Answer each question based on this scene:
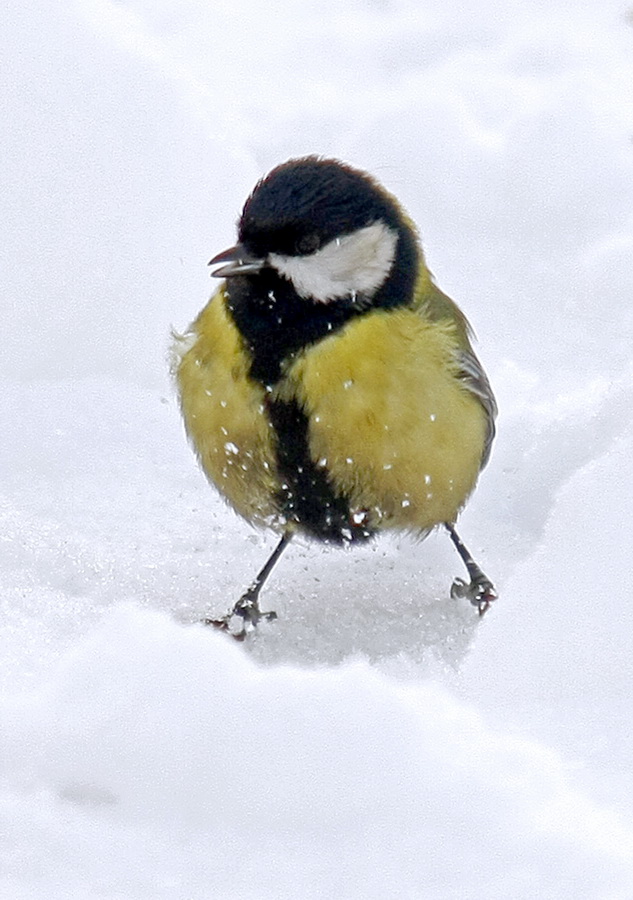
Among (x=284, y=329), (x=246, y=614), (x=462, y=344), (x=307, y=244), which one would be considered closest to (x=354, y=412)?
(x=284, y=329)

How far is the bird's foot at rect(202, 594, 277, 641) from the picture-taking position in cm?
324

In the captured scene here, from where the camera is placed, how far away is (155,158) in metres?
4.49

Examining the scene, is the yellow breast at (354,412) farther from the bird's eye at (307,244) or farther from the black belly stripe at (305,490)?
the bird's eye at (307,244)

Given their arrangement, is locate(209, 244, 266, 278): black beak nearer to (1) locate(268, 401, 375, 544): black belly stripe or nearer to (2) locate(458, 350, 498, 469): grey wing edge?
(1) locate(268, 401, 375, 544): black belly stripe

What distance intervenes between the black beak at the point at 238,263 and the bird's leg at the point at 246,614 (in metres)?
0.69

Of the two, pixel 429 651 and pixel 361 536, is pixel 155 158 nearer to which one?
pixel 361 536

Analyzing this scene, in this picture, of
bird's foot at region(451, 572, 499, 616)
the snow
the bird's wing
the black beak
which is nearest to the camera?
the snow

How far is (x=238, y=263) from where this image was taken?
2.88m

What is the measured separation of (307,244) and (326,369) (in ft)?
0.80

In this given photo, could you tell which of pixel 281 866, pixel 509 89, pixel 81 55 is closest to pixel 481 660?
pixel 281 866

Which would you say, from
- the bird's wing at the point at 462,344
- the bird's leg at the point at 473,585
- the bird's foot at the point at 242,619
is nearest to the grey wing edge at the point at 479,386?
the bird's wing at the point at 462,344

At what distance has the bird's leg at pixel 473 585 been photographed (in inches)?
130

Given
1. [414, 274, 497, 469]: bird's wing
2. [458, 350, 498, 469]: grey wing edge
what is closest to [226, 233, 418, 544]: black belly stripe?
[414, 274, 497, 469]: bird's wing

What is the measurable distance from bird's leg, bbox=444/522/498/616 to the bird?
0.24 meters
